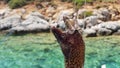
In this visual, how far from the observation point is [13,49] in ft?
66.4

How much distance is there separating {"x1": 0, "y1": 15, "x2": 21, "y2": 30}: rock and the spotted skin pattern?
22.0m

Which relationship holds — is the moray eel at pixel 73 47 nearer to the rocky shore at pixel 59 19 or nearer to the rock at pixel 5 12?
the rocky shore at pixel 59 19

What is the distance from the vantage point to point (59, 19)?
28.2m

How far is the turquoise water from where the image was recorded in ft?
53.8

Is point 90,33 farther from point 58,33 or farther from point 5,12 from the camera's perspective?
point 58,33

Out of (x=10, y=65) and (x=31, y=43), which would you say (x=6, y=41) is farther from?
(x=10, y=65)

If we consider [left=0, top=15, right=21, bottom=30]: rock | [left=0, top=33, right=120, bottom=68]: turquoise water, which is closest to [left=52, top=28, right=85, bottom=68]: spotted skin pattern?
[left=0, top=33, right=120, bottom=68]: turquoise water

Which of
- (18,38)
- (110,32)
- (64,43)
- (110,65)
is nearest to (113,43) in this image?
(110,32)

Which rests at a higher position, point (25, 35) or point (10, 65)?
point (10, 65)

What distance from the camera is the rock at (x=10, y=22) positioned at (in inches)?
1082

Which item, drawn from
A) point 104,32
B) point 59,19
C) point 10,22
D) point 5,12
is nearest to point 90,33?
point 104,32

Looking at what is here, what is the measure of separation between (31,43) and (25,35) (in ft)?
11.4

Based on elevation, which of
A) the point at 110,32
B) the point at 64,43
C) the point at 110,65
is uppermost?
the point at 64,43

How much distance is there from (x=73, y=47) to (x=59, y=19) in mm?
22531
